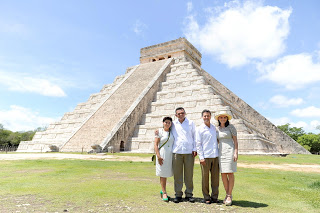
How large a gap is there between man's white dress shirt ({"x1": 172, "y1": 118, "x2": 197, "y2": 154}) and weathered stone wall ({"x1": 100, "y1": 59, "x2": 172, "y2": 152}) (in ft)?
41.0

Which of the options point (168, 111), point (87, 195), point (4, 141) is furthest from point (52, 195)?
point (4, 141)

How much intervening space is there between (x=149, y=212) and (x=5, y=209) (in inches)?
84.0

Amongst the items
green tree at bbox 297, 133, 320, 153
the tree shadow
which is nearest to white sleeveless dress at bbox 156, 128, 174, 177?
the tree shadow

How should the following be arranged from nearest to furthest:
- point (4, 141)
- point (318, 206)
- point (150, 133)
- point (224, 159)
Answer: point (318, 206)
point (224, 159)
point (150, 133)
point (4, 141)

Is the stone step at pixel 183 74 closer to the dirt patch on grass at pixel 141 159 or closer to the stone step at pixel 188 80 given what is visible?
the stone step at pixel 188 80

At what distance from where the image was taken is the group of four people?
13.7 feet

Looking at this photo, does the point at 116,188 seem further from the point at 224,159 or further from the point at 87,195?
the point at 224,159

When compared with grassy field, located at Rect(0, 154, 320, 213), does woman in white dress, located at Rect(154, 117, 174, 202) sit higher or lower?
higher

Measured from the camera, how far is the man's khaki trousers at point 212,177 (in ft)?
13.7

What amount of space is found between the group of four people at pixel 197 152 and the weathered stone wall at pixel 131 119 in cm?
1246

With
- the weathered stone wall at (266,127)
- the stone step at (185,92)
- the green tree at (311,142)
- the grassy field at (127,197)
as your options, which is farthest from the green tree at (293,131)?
the grassy field at (127,197)

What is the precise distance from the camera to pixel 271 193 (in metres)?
4.72

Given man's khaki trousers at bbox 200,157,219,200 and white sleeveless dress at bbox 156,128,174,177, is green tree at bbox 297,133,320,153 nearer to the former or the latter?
man's khaki trousers at bbox 200,157,219,200

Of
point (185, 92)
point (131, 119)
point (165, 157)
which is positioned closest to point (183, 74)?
point (185, 92)
